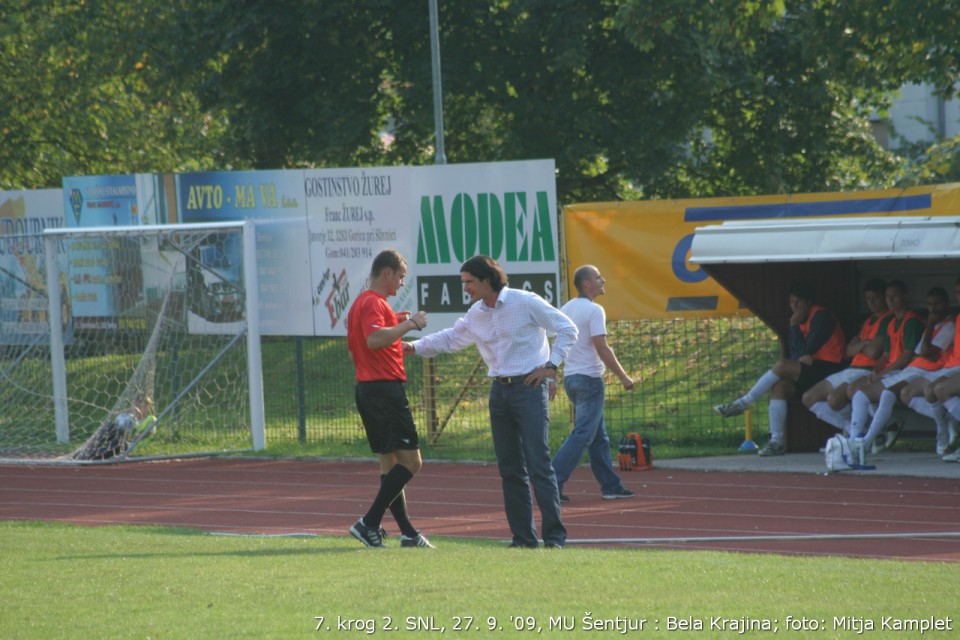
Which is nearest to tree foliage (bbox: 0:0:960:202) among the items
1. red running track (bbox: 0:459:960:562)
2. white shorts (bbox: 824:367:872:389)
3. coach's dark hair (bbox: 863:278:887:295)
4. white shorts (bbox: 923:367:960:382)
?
coach's dark hair (bbox: 863:278:887:295)

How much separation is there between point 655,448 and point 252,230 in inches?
197

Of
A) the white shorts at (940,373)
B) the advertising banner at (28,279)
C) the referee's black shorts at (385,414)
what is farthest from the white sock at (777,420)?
the advertising banner at (28,279)

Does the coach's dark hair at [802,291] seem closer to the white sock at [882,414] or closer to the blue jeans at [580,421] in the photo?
the white sock at [882,414]

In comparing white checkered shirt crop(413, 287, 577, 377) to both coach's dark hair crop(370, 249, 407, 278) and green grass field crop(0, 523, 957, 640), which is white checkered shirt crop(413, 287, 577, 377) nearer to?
coach's dark hair crop(370, 249, 407, 278)

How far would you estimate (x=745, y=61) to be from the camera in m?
22.9

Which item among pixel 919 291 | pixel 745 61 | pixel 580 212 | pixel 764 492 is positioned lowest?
pixel 764 492

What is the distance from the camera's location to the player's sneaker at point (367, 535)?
29.1 ft

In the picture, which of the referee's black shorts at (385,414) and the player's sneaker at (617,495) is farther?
the player's sneaker at (617,495)

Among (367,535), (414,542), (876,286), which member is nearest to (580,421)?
(414,542)

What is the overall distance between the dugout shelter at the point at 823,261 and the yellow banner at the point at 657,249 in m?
0.40

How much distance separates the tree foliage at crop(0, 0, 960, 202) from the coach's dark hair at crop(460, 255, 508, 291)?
12.7 meters

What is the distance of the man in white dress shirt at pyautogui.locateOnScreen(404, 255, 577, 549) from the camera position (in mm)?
8586

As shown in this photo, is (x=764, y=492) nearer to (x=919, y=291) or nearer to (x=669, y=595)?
(x=919, y=291)

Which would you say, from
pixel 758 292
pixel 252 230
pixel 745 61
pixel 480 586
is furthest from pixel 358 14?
pixel 480 586
